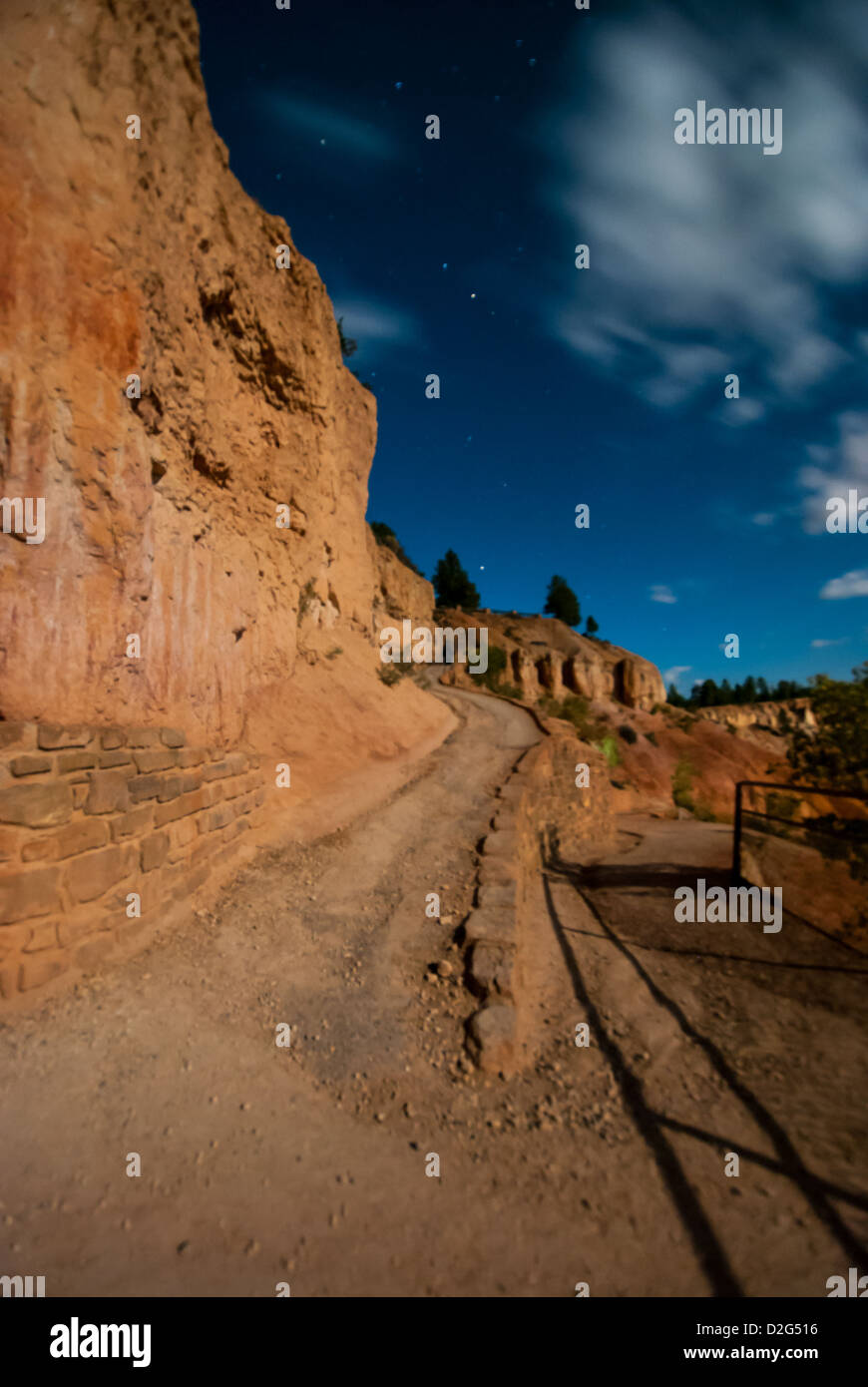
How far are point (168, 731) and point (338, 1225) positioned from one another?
3.75m

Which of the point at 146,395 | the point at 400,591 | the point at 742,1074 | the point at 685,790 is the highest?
the point at 400,591

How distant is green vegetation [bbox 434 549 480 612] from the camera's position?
50.5 m

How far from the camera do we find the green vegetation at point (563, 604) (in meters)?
59.0

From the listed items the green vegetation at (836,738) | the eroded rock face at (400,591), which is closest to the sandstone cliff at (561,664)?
the eroded rock face at (400,591)

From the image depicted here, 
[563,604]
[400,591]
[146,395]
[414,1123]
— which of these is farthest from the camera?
[563,604]

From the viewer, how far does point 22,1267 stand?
2027 millimetres

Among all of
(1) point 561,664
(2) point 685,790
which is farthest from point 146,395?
(1) point 561,664

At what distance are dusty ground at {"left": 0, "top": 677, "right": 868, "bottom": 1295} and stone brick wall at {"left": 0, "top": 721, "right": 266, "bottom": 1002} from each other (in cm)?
32

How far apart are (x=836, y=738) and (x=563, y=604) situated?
54.4 meters

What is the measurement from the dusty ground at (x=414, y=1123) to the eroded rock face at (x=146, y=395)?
2.27 m

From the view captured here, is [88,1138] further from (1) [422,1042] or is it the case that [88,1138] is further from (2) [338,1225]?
(1) [422,1042]

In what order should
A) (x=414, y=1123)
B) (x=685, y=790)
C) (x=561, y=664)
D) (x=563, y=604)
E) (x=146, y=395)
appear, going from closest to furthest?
(x=414, y=1123), (x=146, y=395), (x=685, y=790), (x=561, y=664), (x=563, y=604)

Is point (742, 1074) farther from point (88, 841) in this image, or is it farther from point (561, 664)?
point (561, 664)

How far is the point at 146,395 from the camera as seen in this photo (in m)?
4.71
